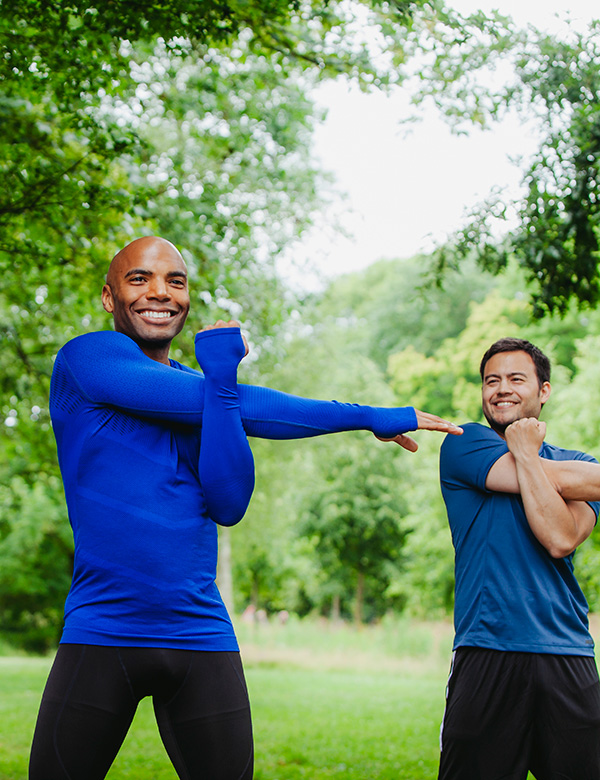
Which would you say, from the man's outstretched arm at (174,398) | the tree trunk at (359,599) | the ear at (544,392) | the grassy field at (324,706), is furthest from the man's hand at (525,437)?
the tree trunk at (359,599)

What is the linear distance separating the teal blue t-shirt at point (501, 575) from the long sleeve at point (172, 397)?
73 centimetres

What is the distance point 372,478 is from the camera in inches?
1135

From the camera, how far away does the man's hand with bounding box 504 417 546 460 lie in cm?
266

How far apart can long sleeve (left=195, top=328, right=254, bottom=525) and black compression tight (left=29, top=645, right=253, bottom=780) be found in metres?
0.44

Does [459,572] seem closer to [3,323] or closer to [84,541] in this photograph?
[84,541]

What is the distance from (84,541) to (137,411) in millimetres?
350

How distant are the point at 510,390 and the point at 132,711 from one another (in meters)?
1.69

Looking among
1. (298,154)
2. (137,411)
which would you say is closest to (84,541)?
(137,411)

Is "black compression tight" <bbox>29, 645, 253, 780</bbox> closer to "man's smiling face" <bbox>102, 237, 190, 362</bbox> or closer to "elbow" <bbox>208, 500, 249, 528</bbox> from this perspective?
"elbow" <bbox>208, 500, 249, 528</bbox>

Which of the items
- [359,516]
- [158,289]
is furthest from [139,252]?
[359,516]

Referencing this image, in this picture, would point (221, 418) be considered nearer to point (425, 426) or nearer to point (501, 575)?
point (425, 426)

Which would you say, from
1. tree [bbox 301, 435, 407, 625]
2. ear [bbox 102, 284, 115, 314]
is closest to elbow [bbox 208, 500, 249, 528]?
ear [bbox 102, 284, 115, 314]

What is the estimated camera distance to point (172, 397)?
2037mm

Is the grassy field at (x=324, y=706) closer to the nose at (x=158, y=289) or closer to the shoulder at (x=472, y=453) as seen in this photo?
the shoulder at (x=472, y=453)
